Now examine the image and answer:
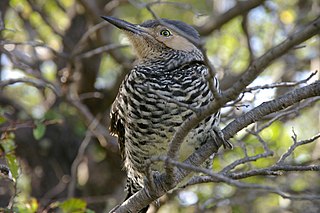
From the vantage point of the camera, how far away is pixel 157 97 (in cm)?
326

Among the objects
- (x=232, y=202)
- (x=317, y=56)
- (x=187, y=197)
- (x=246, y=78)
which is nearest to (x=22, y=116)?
A: (x=187, y=197)

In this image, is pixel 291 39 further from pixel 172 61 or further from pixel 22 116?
pixel 22 116

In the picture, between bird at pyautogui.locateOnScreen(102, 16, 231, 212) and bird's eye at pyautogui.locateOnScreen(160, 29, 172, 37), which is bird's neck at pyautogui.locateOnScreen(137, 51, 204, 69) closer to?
bird at pyautogui.locateOnScreen(102, 16, 231, 212)

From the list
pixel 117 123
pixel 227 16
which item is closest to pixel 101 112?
pixel 227 16

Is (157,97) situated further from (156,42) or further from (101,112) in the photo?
(101,112)

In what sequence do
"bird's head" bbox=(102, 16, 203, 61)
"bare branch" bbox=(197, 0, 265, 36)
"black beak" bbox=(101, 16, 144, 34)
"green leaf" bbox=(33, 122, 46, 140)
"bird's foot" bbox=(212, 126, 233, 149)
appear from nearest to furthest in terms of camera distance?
"bird's foot" bbox=(212, 126, 233, 149) → "black beak" bbox=(101, 16, 144, 34) → "green leaf" bbox=(33, 122, 46, 140) → "bird's head" bbox=(102, 16, 203, 61) → "bare branch" bbox=(197, 0, 265, 36)

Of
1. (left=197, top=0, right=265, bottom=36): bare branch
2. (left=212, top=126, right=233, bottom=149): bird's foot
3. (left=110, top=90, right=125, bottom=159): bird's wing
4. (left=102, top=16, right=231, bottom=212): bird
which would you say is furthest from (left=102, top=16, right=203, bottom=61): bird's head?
(left=197, top=0, right=265, bottom=36): bare branch

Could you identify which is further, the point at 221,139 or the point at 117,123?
the point at 117,123

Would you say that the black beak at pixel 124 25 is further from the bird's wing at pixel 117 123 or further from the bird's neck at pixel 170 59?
the bird's wing at pixel 117 123

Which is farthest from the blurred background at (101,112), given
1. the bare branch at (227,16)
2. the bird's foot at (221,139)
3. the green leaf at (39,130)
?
the bird's foot at (221,139)

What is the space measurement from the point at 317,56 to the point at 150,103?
2761 millimetres

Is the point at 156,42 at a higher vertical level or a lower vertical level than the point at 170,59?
higher

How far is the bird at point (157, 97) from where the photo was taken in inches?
127

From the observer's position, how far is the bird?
3225mm
